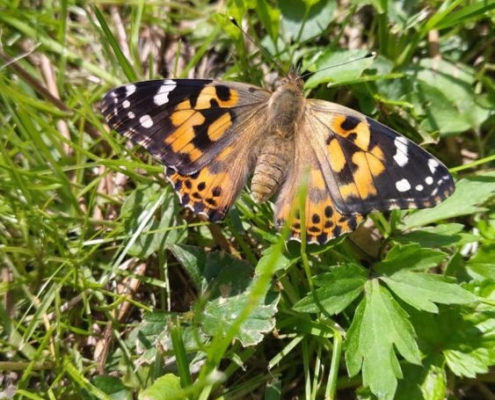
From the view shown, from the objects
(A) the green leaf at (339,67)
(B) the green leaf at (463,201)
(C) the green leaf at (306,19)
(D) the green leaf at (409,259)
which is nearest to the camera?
(D) the green leaf at (409,259)

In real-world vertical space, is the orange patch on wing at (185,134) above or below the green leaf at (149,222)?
above

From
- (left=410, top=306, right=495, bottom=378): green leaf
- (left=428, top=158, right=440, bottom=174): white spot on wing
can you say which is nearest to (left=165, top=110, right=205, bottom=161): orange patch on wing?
(left=428, top=158, right=440, bottom=174): white spot on wing

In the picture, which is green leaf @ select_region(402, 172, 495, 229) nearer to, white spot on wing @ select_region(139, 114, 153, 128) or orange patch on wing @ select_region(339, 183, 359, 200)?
orange patch on wing @ select_region(339, 183, 359, 200)

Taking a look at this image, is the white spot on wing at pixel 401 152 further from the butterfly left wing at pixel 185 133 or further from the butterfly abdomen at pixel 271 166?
the butterfly left wing at pixel 185 133

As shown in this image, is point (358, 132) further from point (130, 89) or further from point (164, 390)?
point (164, 390)

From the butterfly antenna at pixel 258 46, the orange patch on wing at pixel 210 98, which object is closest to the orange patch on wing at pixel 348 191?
the orange patch on wing at pixel 210 98

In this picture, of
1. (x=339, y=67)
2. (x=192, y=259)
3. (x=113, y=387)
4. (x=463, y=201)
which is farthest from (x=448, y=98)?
(x=113, y=387)
